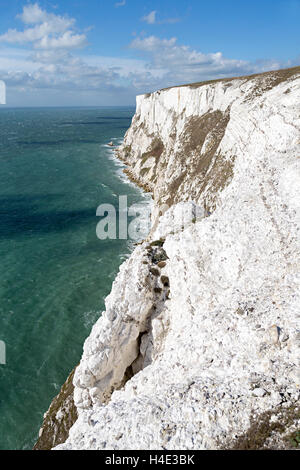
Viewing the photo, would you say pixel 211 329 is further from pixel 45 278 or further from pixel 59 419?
pixel 45 278

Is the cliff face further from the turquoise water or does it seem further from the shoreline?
the turquoise water

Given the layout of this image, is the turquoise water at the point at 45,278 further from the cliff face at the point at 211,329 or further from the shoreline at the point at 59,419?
the cliff face at the point at 211,329

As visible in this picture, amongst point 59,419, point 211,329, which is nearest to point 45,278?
point 59,419

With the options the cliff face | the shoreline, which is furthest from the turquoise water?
the cliff face
